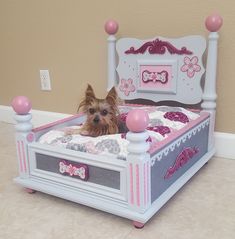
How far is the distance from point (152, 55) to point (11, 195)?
0.82m

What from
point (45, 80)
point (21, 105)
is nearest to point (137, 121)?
point (21, 105)

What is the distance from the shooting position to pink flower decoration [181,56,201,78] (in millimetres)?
1415

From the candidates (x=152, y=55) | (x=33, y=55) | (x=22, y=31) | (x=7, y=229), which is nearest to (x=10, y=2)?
(x=22, y=31)

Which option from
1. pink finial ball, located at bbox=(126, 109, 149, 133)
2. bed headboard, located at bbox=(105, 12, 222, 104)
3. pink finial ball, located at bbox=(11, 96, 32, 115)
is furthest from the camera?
bed headboard, located at bbox=(105, 12, 222, 104)

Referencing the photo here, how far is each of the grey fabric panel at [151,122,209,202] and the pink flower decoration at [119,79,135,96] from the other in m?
0.40

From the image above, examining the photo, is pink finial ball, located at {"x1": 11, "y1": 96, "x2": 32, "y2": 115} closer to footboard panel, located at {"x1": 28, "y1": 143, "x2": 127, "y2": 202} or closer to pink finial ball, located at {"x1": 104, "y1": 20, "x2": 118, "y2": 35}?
footboard panel, located at {"x1": 28, "y1": 143, "x2": 127, "y2": 202}

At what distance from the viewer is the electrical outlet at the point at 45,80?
2016 millimetres

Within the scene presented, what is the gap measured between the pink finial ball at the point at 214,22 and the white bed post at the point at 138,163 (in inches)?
24.6

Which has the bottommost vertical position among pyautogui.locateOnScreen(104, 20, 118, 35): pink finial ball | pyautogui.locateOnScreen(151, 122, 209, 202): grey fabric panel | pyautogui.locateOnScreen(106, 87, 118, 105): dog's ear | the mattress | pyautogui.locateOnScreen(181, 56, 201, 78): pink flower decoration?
pyautogui.locateOnScreen(151, 122, 209, 202): grey fabric panel

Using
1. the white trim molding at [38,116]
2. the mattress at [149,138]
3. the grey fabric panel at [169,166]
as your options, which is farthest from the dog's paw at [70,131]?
the white trim molding at [38,116]

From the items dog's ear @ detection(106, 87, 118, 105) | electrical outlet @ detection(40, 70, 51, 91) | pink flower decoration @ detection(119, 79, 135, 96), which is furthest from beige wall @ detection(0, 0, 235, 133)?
dog's ear @ detection(106, 87, 118, 105)

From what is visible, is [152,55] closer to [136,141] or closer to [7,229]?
[136,141]

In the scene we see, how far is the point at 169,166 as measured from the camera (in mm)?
1088

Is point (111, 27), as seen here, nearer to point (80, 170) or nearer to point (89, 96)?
point (89, 96)
